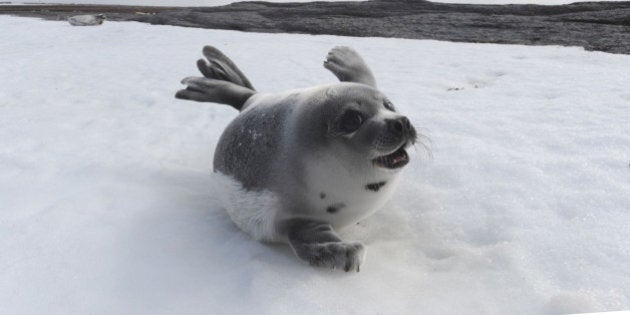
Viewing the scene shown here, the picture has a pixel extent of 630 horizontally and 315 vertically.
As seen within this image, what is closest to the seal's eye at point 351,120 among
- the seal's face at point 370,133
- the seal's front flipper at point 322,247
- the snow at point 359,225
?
the seal's face at point 370,133

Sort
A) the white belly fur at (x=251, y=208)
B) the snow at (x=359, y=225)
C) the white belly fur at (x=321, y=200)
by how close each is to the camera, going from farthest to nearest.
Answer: the white belly fur at (x=251, y=208) < the white belly fur at (x=321, y=200) < the snow at (x=359, y=225)

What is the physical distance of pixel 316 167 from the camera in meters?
2.14

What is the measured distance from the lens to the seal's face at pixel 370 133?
1996mm

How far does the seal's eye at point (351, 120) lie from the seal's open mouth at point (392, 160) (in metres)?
0.16

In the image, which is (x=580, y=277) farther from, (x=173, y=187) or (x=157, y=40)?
(x=157, y=40)

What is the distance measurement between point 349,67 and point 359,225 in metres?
0.97

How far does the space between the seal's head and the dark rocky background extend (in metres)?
6.32

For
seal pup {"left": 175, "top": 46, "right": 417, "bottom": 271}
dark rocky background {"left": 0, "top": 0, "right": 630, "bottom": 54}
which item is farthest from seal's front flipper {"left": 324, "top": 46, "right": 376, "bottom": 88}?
dark rocky background {"left": 0, "top": 0, "right": 630, "bottom": 54}

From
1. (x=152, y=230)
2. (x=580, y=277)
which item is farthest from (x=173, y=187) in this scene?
(x=580, y=277)

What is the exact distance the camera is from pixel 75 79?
605cm

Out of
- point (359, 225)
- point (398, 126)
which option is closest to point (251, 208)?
point (359, 225)

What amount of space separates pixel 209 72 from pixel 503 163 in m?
1.83

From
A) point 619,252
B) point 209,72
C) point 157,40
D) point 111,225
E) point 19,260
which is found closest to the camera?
point 619,252

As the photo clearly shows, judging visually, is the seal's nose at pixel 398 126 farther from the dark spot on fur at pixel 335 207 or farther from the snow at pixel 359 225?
the snow at pixel 359 225
